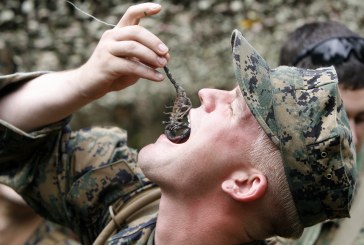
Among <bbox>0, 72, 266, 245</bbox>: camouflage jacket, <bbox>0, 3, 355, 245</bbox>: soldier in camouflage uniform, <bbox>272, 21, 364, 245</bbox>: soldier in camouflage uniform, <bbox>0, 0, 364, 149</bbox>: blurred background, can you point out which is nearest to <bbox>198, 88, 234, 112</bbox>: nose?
<bbox>0, 3, 355, 245</bbox>: soldier in camouflage uniform

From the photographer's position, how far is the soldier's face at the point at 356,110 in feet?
10.0

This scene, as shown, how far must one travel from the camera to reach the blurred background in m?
5.06

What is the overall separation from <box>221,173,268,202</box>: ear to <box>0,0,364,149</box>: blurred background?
2.93m

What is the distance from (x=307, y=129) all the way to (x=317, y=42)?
131 centimetres

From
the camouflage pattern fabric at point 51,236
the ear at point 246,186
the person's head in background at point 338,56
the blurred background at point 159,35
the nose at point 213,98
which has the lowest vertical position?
the blurred background at point 159,35

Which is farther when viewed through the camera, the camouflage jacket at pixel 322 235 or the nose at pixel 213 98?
the camouflage jacket at pixel 322 235

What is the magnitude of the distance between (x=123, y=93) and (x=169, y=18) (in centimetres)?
65

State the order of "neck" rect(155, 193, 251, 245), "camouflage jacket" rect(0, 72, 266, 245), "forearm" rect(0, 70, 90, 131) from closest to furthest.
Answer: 1. "neck" rect(155, 193, 251, 245)
2. "forearm" rect(0, 70, 90, 131)
3. "camouflage jacket" rect(0, 72, 266, 245)

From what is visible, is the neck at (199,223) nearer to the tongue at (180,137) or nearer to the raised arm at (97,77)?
the tongue at (180,137)

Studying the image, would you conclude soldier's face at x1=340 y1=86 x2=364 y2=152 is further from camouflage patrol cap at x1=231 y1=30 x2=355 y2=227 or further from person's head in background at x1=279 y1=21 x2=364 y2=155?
camouflage patrol cap at x1=231 y1=30 x2=355 y2=227

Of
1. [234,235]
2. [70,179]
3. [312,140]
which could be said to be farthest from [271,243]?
[70,179]

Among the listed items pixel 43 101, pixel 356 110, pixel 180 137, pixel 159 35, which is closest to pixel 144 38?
pixel 180 137

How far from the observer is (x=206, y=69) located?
18.4ft

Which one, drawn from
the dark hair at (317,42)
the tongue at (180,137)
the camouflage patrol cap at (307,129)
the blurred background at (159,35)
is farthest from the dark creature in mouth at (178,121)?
the blurred background at (159,35)
